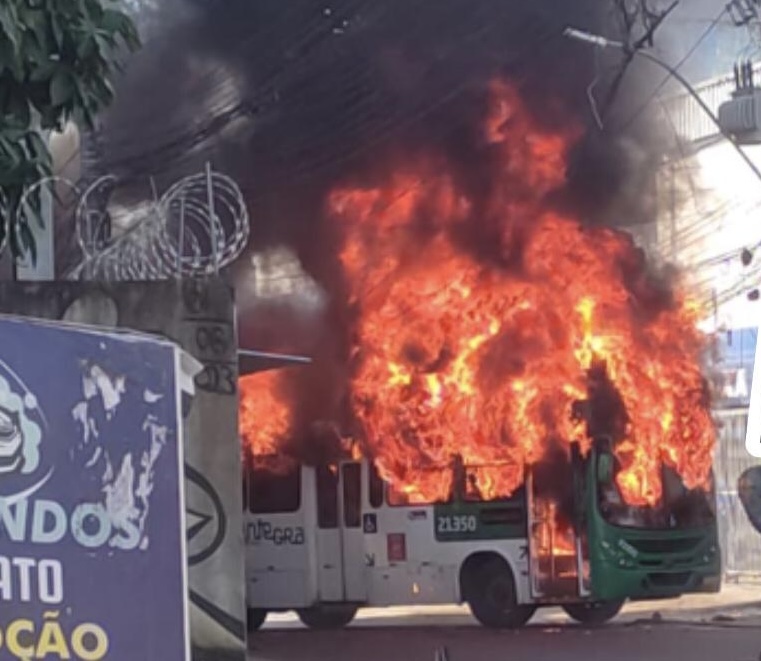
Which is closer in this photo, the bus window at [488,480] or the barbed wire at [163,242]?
the barbed wire at [163,242]

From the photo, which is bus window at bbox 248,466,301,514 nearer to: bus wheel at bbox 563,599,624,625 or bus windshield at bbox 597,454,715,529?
bus wheel at bbox 563,599,624,625

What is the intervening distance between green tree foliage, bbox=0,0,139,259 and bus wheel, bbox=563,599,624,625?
13.8 meters

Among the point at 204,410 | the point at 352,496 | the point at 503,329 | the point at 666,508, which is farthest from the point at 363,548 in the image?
the point at 204,410

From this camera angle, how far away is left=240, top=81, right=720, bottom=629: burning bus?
18.7m

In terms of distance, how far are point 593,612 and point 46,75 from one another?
14742 millimetres

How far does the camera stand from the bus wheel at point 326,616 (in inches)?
805

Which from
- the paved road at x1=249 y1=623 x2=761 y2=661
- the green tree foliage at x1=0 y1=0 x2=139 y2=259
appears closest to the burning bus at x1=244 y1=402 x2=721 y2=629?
the paved road at x1=249 y1=623 x2=761 y2=661

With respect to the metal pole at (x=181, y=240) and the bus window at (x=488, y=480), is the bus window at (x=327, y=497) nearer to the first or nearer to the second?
the bus window at (x=488, y=480)

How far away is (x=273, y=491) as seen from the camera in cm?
2059

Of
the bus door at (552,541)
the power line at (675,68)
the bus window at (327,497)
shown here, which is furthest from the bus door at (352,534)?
Answer: the power line at (675,68)

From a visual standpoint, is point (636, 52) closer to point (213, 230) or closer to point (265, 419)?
point (265, 419)

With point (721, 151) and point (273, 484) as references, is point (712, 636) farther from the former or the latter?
point (721, 151)

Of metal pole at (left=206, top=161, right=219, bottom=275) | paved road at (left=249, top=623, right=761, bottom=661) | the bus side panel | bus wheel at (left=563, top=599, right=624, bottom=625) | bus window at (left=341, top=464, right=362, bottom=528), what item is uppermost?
metal pole at (left=206, top=161, right=219, bottom=275)

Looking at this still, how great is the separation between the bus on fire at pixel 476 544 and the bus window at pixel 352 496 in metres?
0.01
